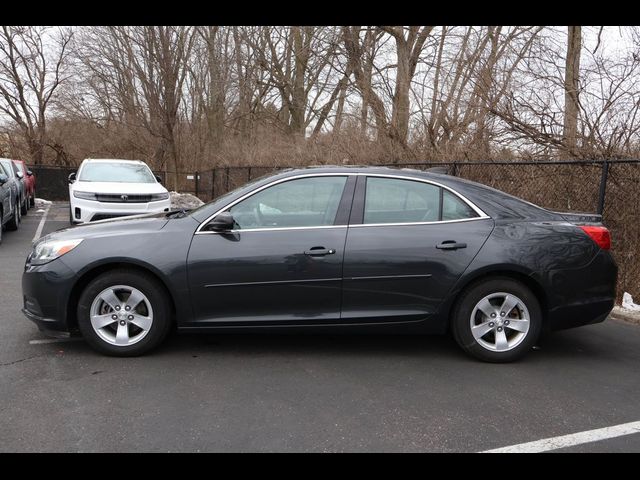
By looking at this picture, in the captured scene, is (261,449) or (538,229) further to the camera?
(538,229)

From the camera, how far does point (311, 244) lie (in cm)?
422

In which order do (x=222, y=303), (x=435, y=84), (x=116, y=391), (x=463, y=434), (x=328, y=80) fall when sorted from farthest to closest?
(x=328, y=80) → (x=435, y=84) → (x=222, y=303) → (x=116, y=391) → (x=463, y=434)

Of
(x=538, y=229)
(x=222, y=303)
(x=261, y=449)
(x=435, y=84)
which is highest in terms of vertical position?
(x=435, y=84)

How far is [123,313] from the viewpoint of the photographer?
4223 millimetres

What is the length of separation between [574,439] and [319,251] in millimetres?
2183

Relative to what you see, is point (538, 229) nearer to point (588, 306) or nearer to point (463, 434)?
point (588, 306)

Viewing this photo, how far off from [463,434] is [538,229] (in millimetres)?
2015

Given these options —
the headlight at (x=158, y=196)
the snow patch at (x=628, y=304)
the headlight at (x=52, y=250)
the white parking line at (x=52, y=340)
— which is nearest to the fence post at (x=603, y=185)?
the snow patch at (x=628, y=304)

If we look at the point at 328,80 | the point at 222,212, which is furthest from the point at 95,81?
the point at 222,212

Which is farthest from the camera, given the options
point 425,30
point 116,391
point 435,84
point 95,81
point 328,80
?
point 95,81

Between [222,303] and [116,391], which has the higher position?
[222,303]

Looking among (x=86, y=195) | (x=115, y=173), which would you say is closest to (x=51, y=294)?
(x=86, y=195)

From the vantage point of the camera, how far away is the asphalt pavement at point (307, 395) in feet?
10.1

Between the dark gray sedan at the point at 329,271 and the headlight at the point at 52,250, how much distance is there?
0.04 feet
